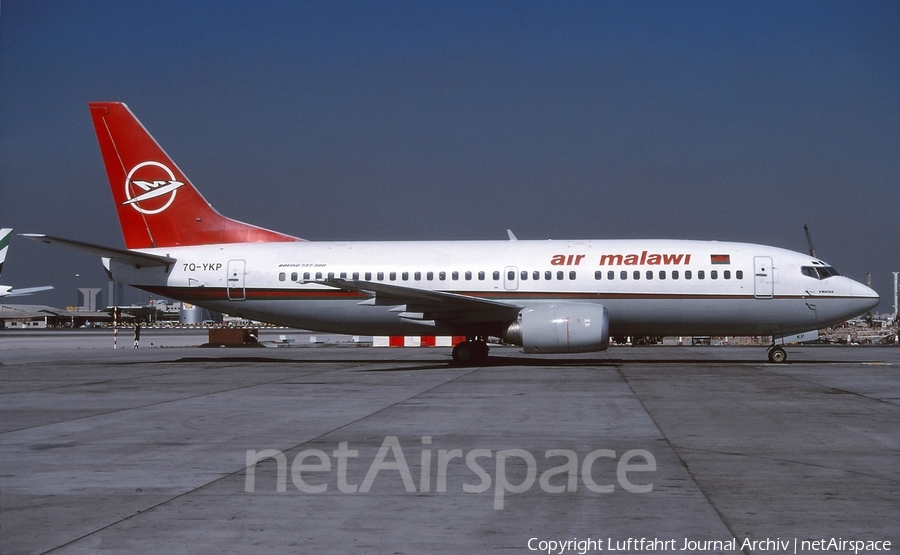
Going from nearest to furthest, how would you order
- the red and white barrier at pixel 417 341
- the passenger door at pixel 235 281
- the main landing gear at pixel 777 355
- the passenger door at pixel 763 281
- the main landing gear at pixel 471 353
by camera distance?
the passenger door at pixel 763 281 → the main landing gear at pixel 777 355 → the main landing gear at pixel 471 353 → the passenger door at pixel 235 281 → the red and white barrier at pixel 417 341

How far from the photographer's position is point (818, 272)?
898 inches

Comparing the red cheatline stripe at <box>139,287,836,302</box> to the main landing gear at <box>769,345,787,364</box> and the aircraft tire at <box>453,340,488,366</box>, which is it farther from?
the main landing gear at <box>769,345,787,364</box>

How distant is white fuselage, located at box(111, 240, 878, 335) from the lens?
22.6 meters

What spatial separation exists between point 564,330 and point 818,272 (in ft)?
24.7

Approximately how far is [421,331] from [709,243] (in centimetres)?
855

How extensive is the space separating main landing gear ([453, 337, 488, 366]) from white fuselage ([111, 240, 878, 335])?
754 millimetres

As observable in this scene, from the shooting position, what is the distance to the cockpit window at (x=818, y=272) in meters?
22.7

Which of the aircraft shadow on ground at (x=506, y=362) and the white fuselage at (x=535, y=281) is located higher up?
the white fuselage at (x=535, y=281)

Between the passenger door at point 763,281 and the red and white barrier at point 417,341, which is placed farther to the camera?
the red and white barrier at point 417,341

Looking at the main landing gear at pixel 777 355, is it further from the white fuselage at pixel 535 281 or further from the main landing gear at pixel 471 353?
the main landing gear at pixel 471 353

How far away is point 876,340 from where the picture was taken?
53.8 metres

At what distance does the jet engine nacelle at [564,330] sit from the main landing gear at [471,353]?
8.53 feet

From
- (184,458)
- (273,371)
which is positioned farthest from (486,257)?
(184,458)

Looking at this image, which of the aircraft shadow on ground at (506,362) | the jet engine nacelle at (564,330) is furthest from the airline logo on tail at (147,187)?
the jet engine nacelle at (564,330)
